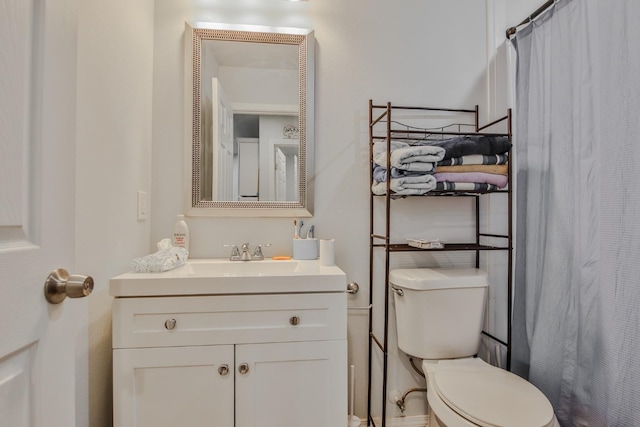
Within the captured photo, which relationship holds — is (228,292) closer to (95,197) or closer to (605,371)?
(95,197)

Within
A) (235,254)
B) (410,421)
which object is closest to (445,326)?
(410,421)

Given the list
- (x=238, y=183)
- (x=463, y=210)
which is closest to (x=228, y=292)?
(x=238, y=183)

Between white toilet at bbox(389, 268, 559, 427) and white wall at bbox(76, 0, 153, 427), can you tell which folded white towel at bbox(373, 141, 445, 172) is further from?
white wall at bbox(76, 0, 153, 427)

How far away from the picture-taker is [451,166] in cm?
127

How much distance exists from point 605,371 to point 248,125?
1707 mm

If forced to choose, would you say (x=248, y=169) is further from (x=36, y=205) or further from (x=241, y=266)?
(x=36, y=205)

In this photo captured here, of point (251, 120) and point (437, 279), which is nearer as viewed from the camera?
point (437, 279)

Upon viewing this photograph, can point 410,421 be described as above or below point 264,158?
below

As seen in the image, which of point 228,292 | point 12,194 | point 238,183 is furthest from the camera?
point 238,183

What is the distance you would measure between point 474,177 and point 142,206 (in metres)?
1.49

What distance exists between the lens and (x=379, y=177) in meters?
1.38

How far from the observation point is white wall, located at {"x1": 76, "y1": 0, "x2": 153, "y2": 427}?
968mm

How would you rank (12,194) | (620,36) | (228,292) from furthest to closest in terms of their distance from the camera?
(228,292) → (620,36) → (12,194)

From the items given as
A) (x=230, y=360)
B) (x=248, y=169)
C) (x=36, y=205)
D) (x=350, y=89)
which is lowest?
(x=230, y=360)
